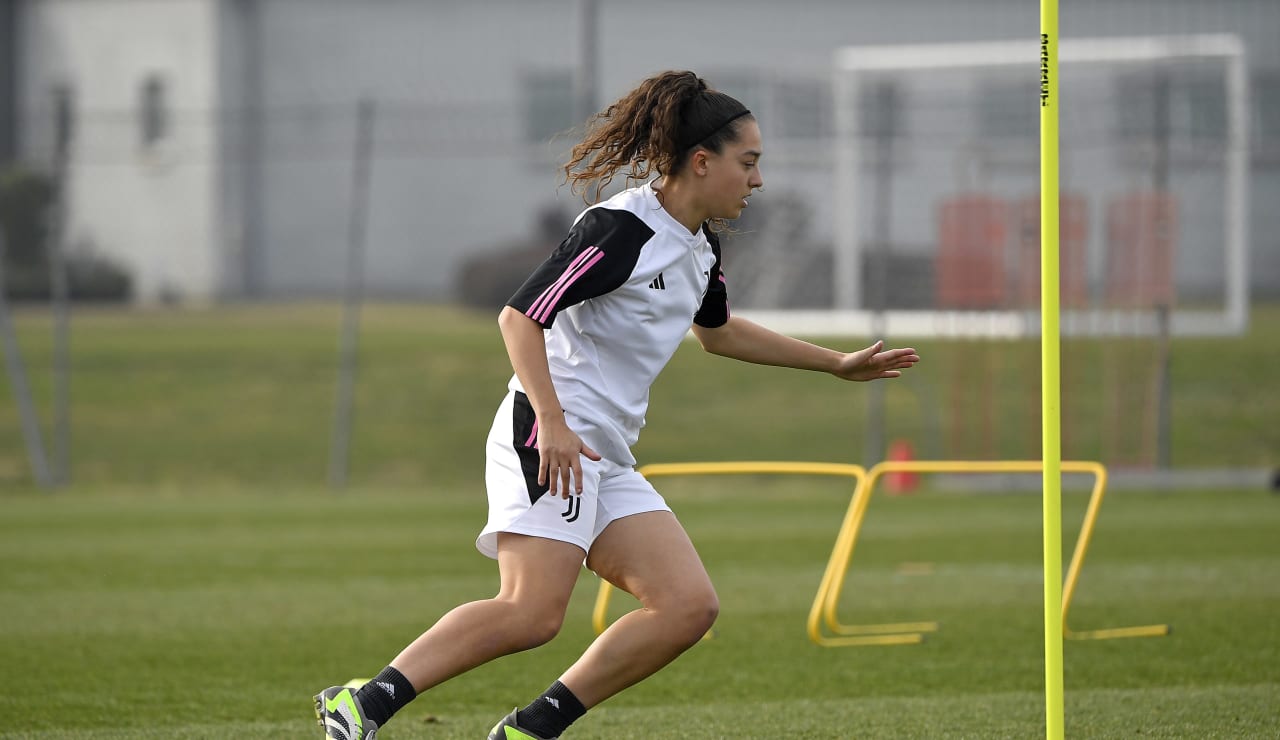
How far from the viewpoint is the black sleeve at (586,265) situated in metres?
4.15

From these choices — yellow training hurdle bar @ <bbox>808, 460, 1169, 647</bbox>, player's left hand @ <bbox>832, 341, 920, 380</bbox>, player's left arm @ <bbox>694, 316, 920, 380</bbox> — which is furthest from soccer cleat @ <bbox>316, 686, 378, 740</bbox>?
yellow training hurdle bar @ <bbox>808, 460, 1169, 647</bbox>

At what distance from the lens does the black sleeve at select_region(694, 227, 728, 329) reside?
4684 mm

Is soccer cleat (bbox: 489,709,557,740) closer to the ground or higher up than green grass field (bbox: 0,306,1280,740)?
higher up

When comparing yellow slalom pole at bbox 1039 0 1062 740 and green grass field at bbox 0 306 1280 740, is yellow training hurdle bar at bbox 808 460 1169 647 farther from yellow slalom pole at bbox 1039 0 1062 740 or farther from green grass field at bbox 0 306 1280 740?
yellow slalom pole at bbox 1039 0 1062 740

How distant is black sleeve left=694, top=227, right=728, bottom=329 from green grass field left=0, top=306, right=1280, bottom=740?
4.42ft

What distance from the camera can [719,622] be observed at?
8016mm

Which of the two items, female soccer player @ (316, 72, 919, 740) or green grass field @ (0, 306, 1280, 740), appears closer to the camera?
female soccer player @ (316, 72, 919, 740)

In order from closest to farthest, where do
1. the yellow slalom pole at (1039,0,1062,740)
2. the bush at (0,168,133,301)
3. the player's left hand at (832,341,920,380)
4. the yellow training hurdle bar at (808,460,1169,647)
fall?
the yellow slalom pole at (1039,0,1062,740)
the player's left hand at (832,341,920,380)
the yellow training hurdle bar at (808,460,1169,647)
the bush at (0,168,133,301)

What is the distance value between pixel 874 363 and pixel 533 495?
1.15m

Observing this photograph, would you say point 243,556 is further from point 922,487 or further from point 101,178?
point 101,178

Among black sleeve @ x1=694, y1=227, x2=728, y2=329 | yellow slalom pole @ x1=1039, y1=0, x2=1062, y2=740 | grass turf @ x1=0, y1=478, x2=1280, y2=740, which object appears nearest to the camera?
yellow slalom pole @ x1=1039, y1=0, x2=1062, y2=740

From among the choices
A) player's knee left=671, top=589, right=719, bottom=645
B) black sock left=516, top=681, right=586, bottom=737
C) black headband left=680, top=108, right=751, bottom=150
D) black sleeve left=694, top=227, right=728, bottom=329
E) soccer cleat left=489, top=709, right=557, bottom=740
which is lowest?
soccer cleat left=489, top=709, right=557, bottom=740

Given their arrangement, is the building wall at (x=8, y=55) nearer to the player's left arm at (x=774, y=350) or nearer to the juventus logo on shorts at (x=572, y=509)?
the player's left arm at (x=774, y=350)

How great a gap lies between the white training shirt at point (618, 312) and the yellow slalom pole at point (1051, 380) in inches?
37.3
